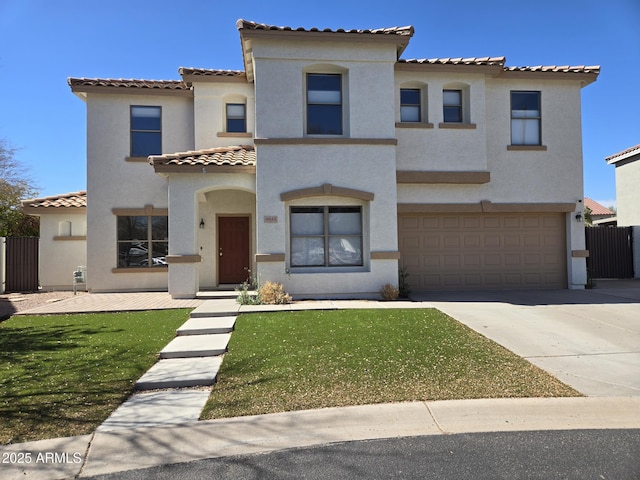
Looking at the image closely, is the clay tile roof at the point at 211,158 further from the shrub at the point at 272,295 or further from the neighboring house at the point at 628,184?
the neighboring house at the point at 628,184

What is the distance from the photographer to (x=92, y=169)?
14258 millimetres

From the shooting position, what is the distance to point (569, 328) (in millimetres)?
8172

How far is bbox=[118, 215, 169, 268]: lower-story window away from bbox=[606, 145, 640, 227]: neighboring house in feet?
68.1

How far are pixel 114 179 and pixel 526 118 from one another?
13.7m

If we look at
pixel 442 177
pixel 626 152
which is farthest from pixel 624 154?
pixel 442 177

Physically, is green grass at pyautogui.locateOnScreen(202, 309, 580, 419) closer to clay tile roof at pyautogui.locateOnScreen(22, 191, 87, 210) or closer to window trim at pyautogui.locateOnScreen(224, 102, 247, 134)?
window trim at pyautogui.locateOnScreen(224, 102, 247, 134)

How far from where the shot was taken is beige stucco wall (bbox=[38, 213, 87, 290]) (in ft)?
49.2

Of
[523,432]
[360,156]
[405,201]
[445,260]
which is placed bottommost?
[523,432]

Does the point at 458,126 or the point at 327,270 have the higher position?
the point at 458,126

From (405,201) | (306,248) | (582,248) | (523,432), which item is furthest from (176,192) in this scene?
(582,248)

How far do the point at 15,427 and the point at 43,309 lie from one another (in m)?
7.69

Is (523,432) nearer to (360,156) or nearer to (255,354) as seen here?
(255,354)

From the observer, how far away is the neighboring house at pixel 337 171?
11.7m

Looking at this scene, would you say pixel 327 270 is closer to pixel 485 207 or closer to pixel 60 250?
pixel 485 207
